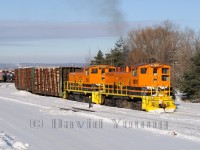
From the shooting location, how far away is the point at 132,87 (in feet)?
71.8

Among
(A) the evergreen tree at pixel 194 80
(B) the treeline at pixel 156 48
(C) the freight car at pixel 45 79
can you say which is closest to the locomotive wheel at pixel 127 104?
(A) the evergreen tree at pixel 194 80

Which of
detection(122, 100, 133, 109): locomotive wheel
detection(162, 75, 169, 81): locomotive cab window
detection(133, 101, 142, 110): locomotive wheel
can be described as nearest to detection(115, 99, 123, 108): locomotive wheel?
detection(122, 100, 133, 109): locomotive wheel

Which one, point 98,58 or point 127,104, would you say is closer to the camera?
point 127,104

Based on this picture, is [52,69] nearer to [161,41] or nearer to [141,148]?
[141,148]

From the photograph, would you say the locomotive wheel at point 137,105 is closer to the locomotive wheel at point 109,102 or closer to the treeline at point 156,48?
the locomotive wheel at point 109,102

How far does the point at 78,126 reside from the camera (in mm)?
14609

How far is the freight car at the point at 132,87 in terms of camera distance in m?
20.7

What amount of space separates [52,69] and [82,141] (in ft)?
76.7

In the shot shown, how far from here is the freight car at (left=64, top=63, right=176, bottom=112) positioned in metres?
20.7

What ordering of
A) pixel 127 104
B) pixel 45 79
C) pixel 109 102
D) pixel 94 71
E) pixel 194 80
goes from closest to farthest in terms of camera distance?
pixel 127 104 → pixel 109 102 → pixel 94 71 → pixel 194 80 → pixel 45 79

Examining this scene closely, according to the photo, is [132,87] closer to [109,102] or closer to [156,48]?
[109,102]

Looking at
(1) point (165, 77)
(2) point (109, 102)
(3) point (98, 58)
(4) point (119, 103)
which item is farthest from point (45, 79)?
(3) point (98, 58)

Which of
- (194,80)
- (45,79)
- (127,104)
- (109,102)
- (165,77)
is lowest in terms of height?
(109,102)

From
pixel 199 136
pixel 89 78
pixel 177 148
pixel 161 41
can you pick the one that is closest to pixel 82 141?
pixel 177 148
